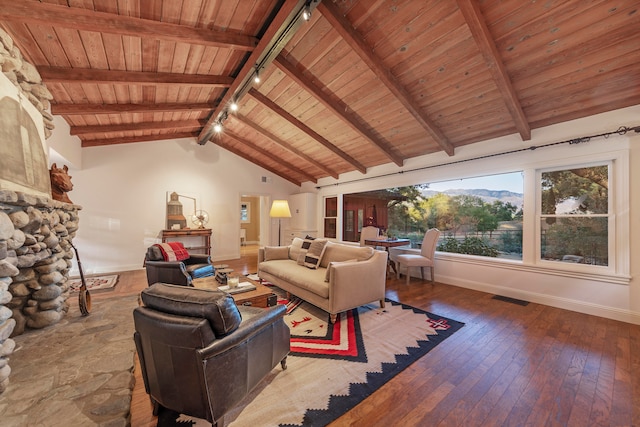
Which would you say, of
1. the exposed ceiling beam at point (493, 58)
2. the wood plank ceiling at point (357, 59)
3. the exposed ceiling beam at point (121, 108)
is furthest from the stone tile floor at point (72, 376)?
the exposed ceiling beam at point (493, 58)

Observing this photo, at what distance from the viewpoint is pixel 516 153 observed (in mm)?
3652

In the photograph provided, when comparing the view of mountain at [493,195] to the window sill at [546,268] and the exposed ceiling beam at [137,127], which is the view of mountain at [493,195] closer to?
the window sill at [546,268]

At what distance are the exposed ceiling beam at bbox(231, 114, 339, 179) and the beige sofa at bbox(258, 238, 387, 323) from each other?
9.31 feet

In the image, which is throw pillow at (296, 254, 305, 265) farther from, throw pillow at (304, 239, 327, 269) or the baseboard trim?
the baseboard trim

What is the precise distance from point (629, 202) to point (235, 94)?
5.27m

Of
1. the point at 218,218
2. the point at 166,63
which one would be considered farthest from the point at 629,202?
the point at 218,218

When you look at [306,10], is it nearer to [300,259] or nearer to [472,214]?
[300,259]

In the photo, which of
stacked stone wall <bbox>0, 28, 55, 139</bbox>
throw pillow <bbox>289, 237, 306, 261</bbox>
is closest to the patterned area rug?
stacked stone wall <bbox>0, 28, 55, 139</bbox>

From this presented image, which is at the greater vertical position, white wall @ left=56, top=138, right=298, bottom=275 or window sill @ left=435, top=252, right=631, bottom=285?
white wall @ left=56, top=138, right=298, bottom=275

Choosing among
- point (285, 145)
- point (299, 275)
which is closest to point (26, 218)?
point (299, 275)

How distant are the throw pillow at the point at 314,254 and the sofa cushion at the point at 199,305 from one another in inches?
88.6

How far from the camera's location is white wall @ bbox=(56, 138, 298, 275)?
5039mm

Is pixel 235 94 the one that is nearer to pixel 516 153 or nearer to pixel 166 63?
pixel 166 63

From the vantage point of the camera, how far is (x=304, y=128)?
473 centimetres
